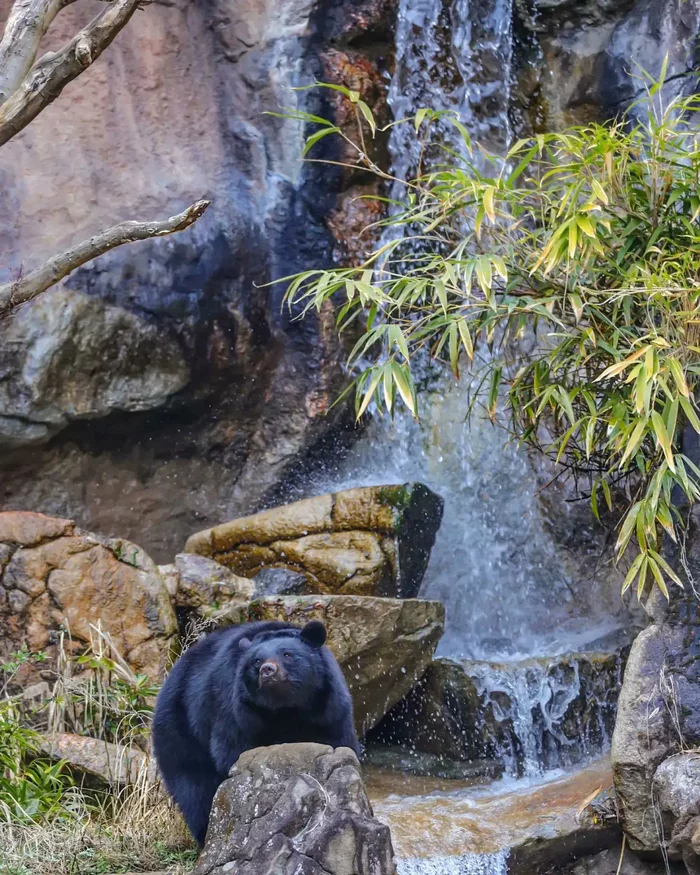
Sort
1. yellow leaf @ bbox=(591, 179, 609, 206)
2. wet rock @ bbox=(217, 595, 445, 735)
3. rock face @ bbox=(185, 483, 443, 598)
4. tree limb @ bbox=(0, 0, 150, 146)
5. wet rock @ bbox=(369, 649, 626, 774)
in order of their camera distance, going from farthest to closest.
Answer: rock face @ bbox=(185, 483, 443, 598), wet rock @ bbox=(369, 649, 626, 774), wet rock @ bbox=(217, 595, 445, 735), yellow leaf @ bbox=(591, 179, 609, 206), tree limb @ bbox=(0, 0, 150, 146)

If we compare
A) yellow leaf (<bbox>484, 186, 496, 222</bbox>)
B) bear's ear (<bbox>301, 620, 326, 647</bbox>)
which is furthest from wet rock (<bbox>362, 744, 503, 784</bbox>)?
yellow leaf (<bbox>484, 186, 496, 222</bbox>)

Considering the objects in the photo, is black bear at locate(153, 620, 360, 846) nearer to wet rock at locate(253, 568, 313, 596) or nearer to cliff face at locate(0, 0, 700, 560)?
Answer: wet rock at locate(253, 568, 313, 596)

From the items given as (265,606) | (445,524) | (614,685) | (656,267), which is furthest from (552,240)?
(445,524)

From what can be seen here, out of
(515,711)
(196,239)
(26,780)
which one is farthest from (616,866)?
(196,239)

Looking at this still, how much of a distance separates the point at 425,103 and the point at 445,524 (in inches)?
124

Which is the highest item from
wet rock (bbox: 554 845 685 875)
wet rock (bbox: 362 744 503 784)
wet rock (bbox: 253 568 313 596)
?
wet rock (bbox: 253 568 313 596)

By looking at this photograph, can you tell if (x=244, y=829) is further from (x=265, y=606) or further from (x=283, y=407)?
(x=283, y=407)

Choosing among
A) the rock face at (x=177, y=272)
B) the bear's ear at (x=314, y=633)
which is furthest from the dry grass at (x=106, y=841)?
the rock face at (x=177, y=272)

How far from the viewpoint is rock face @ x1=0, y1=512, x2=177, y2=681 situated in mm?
5637

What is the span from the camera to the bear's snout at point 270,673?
3947mm

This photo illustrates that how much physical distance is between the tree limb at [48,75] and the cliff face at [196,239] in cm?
309

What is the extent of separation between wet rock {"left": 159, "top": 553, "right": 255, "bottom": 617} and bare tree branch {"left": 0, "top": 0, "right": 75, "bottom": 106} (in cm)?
289

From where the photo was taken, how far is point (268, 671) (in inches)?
155

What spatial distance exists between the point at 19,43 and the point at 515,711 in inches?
163
